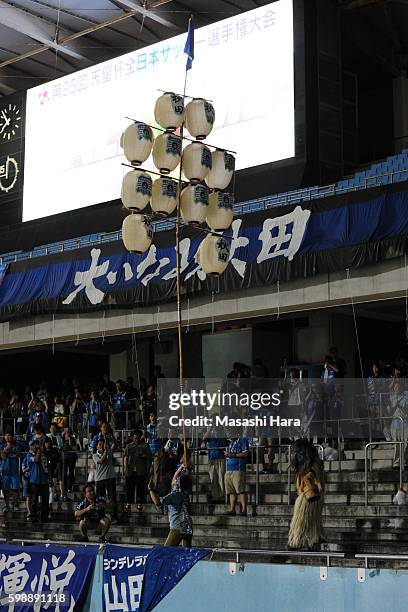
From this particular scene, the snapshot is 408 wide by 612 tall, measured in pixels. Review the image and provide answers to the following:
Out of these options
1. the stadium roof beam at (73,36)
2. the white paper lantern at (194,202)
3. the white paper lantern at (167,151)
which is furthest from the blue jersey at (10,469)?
the stadium roof beam at (73,36)

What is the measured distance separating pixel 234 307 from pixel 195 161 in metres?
4.82

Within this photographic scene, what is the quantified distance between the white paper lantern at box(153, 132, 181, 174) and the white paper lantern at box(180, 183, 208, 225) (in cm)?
53

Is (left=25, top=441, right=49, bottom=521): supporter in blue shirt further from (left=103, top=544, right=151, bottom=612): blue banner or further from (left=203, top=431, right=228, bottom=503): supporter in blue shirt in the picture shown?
(left=103, top=544, right=151, bottom=612): blue banner

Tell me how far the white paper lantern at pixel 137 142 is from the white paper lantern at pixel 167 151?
35cm

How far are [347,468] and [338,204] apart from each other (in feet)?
20.5

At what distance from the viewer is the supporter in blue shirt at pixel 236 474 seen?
18.3m

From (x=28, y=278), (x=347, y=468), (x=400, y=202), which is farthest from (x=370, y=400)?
(x=28, y=278)

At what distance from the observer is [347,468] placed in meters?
18.9

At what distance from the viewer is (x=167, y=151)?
66.7ft

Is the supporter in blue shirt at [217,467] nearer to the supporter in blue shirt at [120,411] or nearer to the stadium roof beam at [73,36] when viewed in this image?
the supporter in blue shirt at [120,411]

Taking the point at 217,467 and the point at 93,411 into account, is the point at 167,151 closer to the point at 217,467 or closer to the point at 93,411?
the point at 217,467

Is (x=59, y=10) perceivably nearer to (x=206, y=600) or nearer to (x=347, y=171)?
(x=347, y=171)

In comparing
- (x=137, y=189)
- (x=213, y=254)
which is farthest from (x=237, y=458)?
(x=137, y=189)

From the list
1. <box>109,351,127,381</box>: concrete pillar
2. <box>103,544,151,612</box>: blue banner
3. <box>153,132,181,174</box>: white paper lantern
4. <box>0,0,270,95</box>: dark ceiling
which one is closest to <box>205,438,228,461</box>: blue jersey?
<box>153,132,181,174</box>: white paper lantern
